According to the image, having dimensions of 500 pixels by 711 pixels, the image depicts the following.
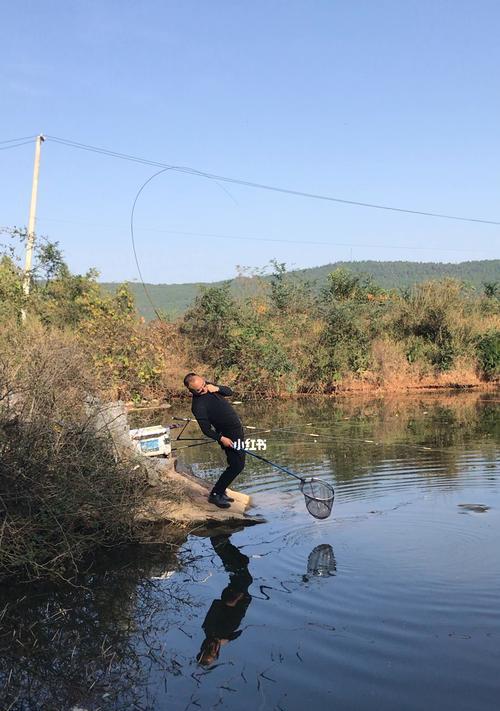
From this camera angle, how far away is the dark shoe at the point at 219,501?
1007cm

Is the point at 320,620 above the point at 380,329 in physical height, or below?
below

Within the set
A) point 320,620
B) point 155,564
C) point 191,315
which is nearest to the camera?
point 320,620

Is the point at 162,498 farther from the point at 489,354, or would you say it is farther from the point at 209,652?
the point at 489,354

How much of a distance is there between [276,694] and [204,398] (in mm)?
5225

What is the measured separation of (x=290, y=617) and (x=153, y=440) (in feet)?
16.0

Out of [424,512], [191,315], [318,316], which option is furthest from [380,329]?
[424,512]

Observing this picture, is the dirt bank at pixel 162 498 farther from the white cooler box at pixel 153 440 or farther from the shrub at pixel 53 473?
the white cooler box at pixel 153 440

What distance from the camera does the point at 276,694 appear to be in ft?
16.6

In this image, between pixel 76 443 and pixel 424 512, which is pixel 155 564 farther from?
pixel 424 512

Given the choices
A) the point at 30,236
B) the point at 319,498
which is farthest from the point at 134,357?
the point at 319,498

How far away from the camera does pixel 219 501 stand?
10094 millimetres

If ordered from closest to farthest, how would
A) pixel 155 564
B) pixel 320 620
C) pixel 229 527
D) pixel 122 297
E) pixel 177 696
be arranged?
pixel 177 696 < pixel 320 620 < pixel 155 564 < pixel 229 527 < pixel 122 297

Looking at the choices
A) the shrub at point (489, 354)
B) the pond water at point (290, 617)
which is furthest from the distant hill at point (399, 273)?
the pond water at point (290, 617)

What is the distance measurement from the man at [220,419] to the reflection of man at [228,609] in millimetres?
1336
